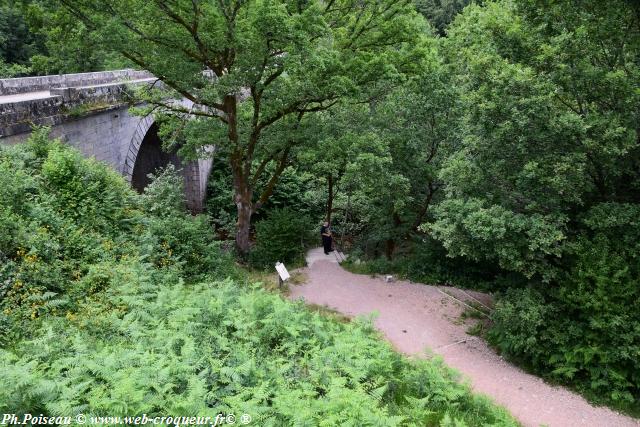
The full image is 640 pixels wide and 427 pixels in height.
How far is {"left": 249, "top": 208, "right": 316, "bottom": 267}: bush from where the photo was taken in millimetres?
16422

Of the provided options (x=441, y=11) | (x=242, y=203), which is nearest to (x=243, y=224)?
(x=242, y=203)

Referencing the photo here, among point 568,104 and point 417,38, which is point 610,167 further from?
point 417,38

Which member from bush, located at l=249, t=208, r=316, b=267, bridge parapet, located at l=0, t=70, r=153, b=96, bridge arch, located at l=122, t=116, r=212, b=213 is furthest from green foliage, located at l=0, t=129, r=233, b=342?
bridge arch, located at l=122, t=116, r=212, b=213

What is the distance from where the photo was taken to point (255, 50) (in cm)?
1130

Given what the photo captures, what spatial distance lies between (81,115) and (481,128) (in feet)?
35.8

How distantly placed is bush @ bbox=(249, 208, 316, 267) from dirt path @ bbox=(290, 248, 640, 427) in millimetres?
723

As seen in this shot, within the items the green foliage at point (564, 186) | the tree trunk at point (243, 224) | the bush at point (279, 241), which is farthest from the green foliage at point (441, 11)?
the green foliage at point (564, 186)

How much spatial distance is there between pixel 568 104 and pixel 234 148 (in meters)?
8.89

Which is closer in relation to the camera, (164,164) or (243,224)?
(243,224)

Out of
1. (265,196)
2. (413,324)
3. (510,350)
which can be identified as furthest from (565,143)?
(265,196)

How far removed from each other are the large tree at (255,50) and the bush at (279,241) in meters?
2.52

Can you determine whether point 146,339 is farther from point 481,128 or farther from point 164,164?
point 164,164

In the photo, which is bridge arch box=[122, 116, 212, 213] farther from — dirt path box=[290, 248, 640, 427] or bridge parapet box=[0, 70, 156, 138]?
dirt path box=[290, 248, 640, 427]

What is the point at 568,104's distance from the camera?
1004 centimetres
